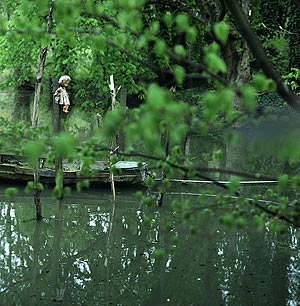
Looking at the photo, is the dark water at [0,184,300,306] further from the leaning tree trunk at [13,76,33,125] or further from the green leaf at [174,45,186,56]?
the leaning tree trunk at [13,76,33,125]

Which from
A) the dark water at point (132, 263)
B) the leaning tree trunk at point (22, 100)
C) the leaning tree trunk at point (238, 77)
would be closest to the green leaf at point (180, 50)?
the dark water at point (132, 263)

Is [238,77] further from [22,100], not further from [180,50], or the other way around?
[180,50]

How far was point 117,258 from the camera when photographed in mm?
6918

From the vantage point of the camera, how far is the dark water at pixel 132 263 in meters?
5.66

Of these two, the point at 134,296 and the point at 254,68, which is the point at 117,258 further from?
the point at 254,68

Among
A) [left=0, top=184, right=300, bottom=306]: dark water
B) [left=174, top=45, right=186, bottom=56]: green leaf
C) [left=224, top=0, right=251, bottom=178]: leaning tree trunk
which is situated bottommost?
[left=0, top=184, right=300, bottom=306]: dark water

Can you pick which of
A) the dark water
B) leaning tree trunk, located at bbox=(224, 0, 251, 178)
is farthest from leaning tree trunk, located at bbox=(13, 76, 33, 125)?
the dark water

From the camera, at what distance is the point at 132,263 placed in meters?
6.70

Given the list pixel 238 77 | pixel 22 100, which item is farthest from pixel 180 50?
pixel 22 100

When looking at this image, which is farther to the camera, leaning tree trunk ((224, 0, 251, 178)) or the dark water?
leaning tree trunk ((224, 0, 251, 178))

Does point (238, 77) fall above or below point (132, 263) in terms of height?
above

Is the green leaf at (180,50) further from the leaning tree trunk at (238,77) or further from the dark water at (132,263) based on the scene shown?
the leaning tree trunk at (238,77)

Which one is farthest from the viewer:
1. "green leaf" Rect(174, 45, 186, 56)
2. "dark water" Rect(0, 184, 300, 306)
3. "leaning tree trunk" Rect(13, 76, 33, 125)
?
"leaning tree trunk" Rect(13, 76, 33, 125)

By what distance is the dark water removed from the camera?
5.66 meters
